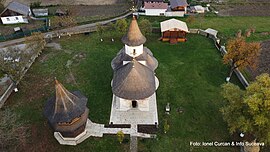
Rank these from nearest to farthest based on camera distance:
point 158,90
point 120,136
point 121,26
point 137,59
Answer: point 120,136, point 137,59, point 158,90, point 121,26

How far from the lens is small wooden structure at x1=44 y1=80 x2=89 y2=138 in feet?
81.3

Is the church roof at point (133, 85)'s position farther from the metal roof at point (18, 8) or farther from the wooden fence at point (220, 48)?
the metal roof at point (18, 8)

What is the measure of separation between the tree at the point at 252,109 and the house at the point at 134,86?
887cm

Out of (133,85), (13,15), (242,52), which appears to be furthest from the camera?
(13,15)

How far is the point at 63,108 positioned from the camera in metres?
25.0

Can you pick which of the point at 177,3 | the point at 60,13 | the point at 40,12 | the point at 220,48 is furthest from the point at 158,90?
the point at 40,12

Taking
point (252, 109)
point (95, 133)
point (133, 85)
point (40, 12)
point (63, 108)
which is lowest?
point (95, 133)

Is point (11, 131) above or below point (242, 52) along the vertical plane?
below

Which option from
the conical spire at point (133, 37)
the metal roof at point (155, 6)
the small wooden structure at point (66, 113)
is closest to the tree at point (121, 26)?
the metal roof at point (155, 6)

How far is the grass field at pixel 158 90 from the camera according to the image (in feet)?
88.1

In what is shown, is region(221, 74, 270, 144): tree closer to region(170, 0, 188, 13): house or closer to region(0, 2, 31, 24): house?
region(170, 0, 188, 13): house

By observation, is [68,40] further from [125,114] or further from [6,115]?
[125,114]

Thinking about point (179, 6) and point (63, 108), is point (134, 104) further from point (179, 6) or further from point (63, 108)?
point (179, 6)

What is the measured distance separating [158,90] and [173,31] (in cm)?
1414
